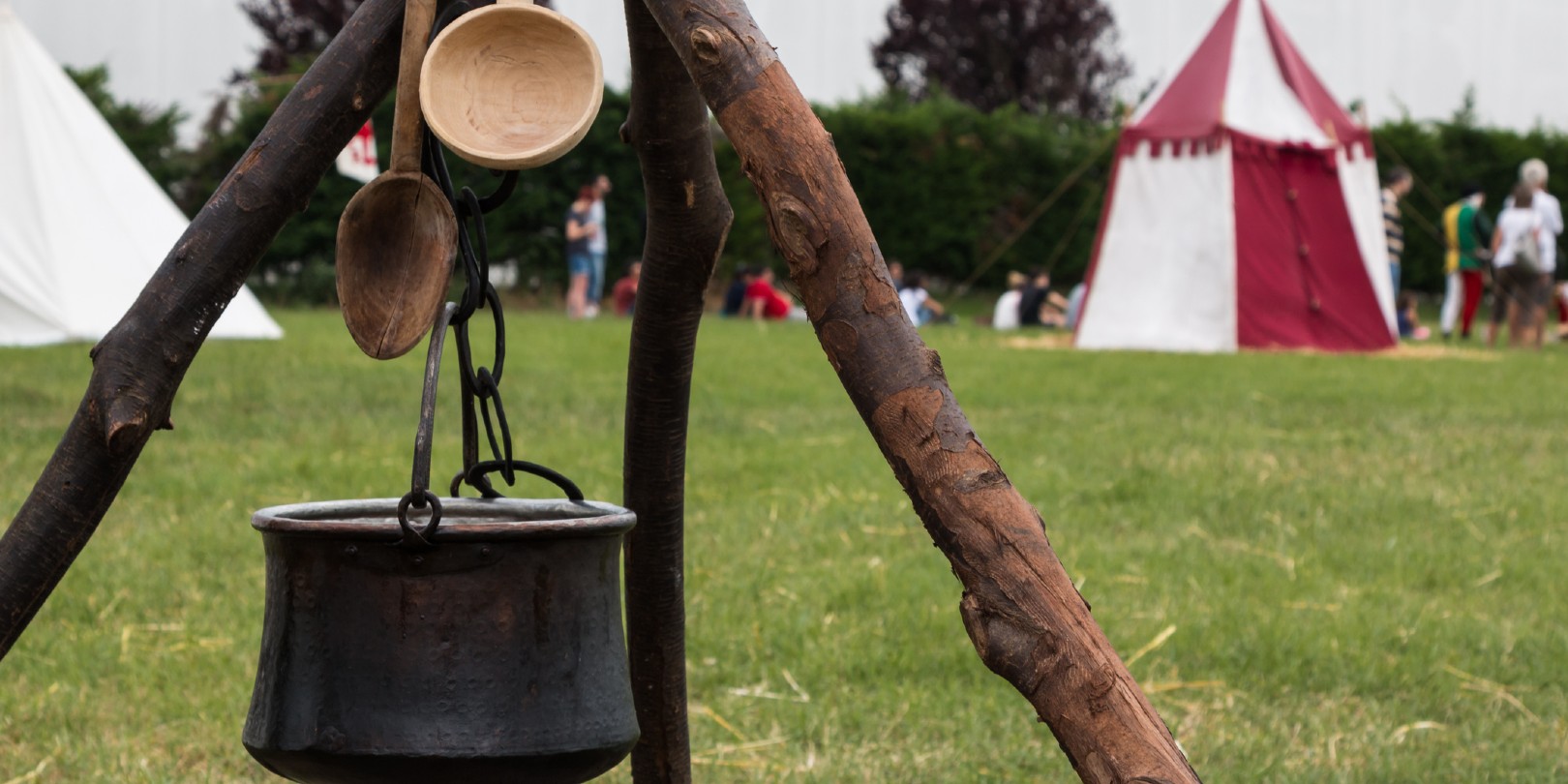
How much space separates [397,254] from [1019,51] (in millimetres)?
34120

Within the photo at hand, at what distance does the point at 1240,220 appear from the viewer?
12133 mm

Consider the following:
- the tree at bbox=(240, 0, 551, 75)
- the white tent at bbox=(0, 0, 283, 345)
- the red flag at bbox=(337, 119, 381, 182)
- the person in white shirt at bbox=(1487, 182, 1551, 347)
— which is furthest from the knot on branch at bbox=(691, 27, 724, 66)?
the tree at bbox=(240, 0, 551, 75)

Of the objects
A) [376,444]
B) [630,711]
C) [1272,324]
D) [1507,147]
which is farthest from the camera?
[1507,147]

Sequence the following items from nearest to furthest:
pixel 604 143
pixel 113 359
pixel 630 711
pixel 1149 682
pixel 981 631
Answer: pixel 981 631, pixel 113 359, pixel 630 711, pixel 1149 682, pixel 604 143

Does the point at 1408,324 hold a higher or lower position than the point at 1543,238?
lower

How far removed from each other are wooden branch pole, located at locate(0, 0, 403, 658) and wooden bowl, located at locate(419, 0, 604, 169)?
84 millimetres

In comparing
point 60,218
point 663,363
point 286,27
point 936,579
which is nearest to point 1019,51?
point 286,27

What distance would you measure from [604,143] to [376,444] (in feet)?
46.6

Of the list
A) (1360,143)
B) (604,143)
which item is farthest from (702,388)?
(604,143)

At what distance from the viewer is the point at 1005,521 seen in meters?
1.25

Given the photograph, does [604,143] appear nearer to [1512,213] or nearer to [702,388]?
[1512,213]

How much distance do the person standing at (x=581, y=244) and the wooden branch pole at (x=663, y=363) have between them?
13.6 metres

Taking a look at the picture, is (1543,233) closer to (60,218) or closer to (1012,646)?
(60,218)

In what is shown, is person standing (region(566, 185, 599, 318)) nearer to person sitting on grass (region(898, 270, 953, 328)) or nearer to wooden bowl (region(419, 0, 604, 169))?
person sitting on grass (region(898, 270, 953, 328))
